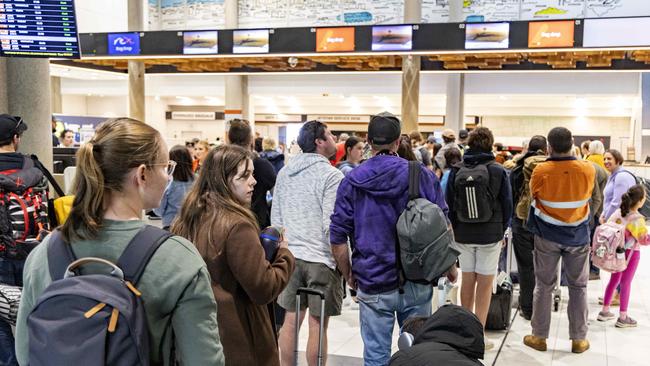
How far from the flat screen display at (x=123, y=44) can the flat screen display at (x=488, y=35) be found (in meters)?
6.81

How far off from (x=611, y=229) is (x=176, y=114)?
18401 millimetres

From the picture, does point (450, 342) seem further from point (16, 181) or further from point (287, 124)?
point (287, 124)

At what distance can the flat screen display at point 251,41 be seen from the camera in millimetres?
11469

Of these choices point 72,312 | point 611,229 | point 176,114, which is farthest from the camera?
point 176,114

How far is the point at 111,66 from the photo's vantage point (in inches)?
618

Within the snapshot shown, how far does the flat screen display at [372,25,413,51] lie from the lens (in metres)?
10.5

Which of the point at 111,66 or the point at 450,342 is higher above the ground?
the point at 111,66

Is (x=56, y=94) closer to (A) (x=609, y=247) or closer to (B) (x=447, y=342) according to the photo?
(A) (x=609, y=247)

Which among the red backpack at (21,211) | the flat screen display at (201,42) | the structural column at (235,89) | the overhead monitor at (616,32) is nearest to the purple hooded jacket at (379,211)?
the red backpack at (21,211)

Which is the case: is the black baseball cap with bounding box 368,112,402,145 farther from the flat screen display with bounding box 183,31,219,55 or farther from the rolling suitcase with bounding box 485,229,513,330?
the flat screen display with bounding box 183,31,219,55

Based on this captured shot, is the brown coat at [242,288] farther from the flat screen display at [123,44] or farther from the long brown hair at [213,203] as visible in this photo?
the flat screen display at [123,44]

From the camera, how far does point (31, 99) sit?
4.99 metres

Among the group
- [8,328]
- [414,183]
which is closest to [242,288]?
[414,183]

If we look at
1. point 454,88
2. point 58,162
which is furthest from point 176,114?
point 58,162
